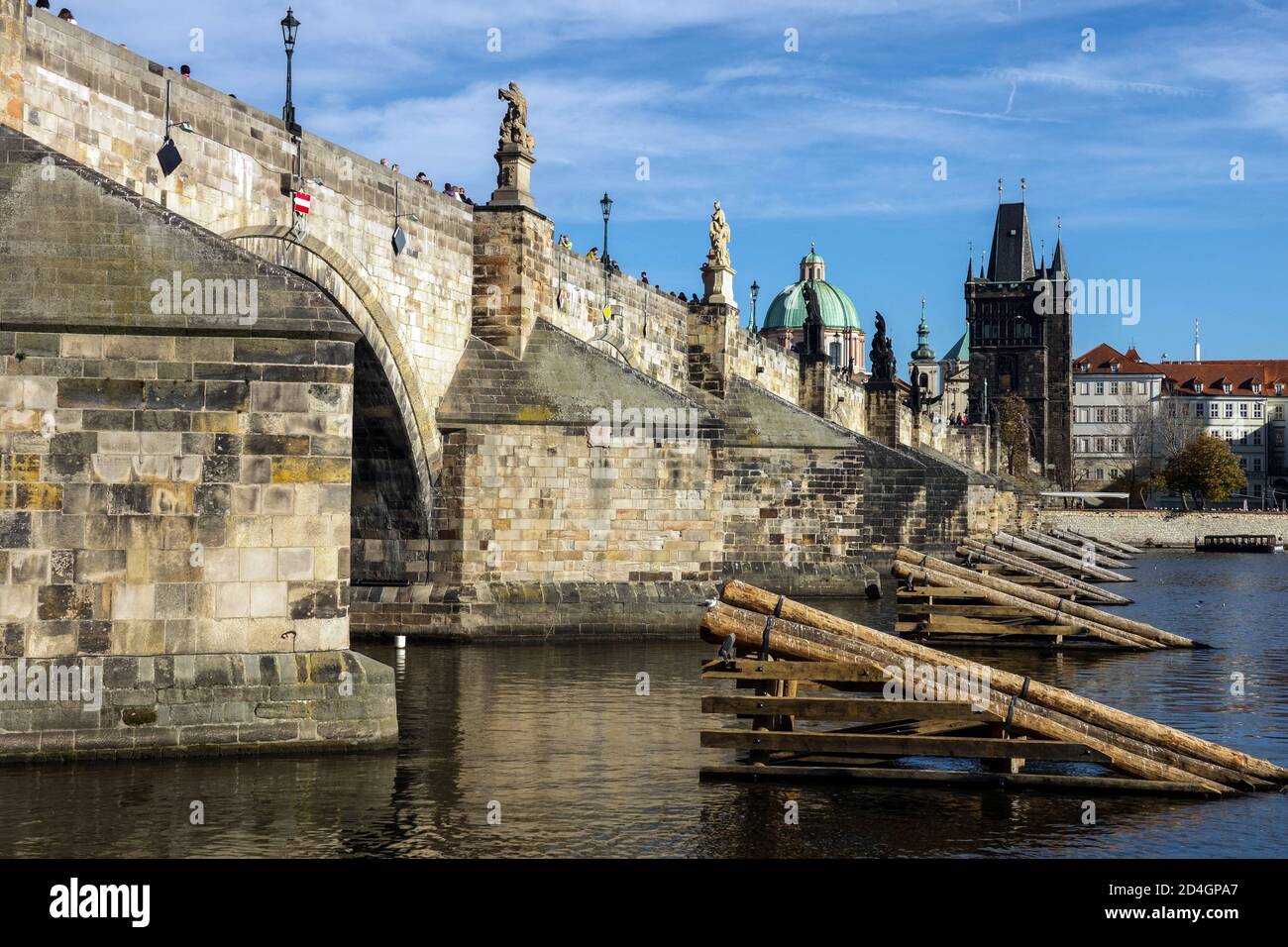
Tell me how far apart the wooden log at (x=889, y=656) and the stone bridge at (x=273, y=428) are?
134 inches

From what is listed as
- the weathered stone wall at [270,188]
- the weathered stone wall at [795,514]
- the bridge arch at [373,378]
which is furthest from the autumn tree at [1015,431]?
the bridge arch at [373,378]

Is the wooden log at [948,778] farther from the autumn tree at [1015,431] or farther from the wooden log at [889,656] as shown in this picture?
the autumn tree at [1015,431]

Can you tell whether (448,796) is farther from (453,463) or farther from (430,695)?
(453,463)

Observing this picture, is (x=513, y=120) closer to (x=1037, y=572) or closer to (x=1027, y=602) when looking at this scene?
(x=1027, y=602)

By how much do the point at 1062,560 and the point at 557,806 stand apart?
39.6 metres

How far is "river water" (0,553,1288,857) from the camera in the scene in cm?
1185

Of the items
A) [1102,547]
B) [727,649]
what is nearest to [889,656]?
[727,649]

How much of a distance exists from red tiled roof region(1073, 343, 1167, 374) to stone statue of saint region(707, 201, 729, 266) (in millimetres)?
114857

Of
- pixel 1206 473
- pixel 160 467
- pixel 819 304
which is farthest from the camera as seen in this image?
pixel 819 304

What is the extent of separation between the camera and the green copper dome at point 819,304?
16312cm

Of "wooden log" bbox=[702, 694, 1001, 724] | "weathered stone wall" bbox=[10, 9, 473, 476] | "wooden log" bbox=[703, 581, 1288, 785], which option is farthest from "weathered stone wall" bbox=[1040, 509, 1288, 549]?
"wooden log" bbox=[702, 694, 1001, 724]

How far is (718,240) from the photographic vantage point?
4194 centimetres

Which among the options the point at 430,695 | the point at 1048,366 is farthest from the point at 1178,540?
the point at 430,695

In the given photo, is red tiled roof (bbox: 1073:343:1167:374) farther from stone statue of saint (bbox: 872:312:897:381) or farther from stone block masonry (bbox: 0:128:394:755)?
stone block masonry (bbox: 0:128:394:755)
